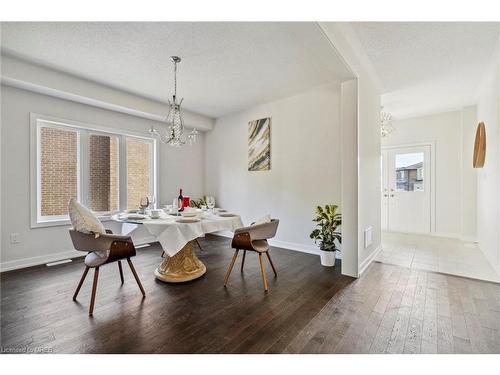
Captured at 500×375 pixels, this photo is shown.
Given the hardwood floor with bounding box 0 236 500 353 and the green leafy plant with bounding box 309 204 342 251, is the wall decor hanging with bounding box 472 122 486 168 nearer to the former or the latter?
the hardwood floor with bounding box 0 236 500 353

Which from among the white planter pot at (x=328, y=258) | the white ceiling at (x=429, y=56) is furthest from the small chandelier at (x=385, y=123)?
the white planter pot at (x=328, y=258)

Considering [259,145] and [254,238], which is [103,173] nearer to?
[259,145]

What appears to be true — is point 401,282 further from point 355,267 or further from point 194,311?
point 194,311

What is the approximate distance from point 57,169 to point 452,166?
Answer: 7214mm

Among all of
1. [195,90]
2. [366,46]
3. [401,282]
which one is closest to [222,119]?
[195,90]

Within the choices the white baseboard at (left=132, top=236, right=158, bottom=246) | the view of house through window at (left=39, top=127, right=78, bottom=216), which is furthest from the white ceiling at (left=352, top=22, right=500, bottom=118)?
the white baseboard at (left=132, top=236, right=158, bottom=246)

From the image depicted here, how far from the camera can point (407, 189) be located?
5.41 metres

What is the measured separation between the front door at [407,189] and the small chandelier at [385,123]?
50 cm

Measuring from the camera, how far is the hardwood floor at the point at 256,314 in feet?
5.14

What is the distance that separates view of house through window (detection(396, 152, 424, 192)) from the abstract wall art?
11.4ft

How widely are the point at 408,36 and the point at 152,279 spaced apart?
3.79 meters

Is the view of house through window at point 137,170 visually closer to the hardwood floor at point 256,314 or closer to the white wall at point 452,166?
the hardwood floor at point 256,314

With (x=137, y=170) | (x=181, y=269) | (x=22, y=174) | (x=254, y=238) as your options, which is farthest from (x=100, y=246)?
(x=137, y=170)

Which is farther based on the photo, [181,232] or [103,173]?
[103,173]
